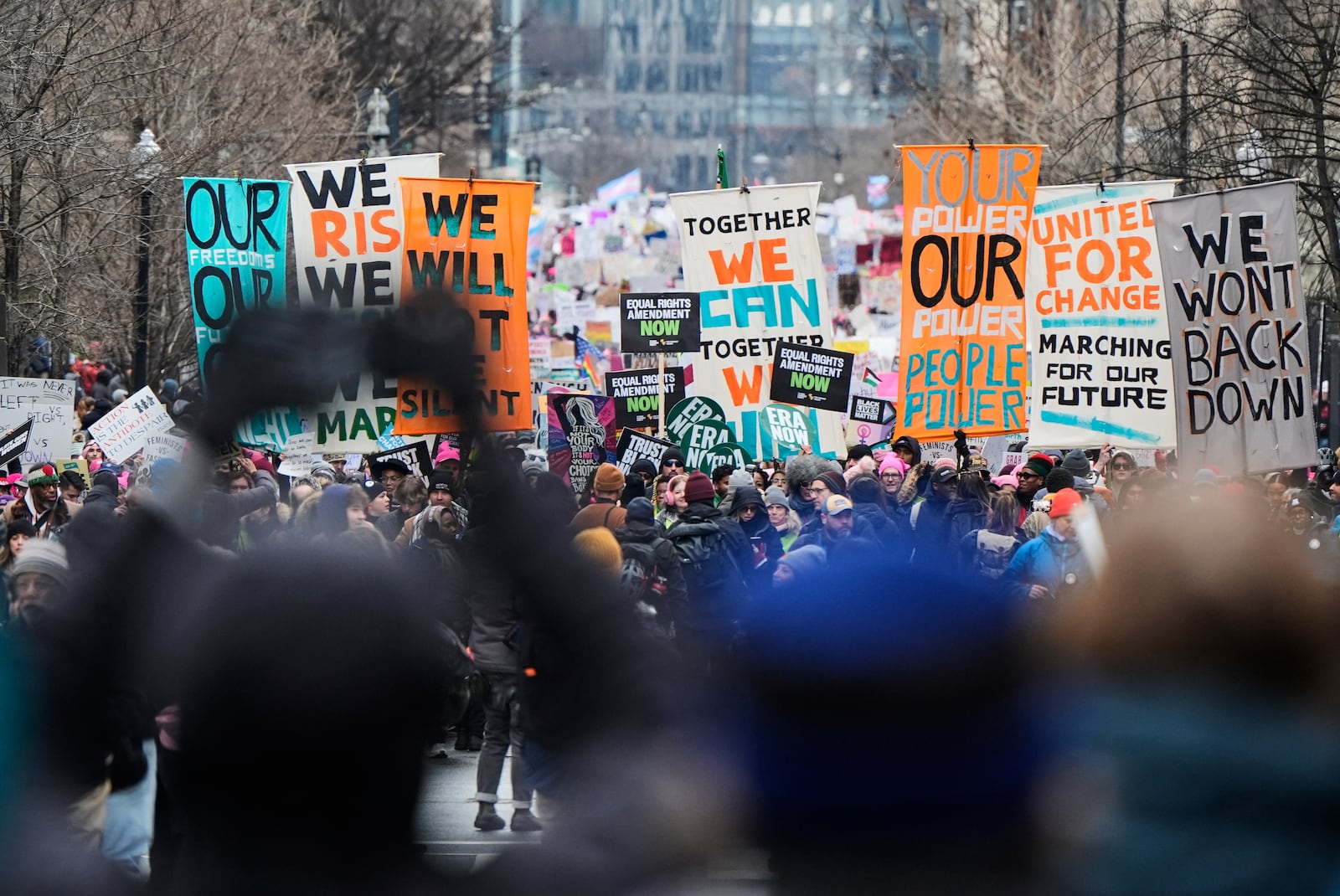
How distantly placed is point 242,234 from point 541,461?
8.83ft

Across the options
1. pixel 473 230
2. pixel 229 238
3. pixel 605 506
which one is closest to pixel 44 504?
pixel 229 238

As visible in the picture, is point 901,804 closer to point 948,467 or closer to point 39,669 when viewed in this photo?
point 39,669

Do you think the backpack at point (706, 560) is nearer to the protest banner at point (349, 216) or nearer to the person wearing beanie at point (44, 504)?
the person wearing beanie at point (44, 504)

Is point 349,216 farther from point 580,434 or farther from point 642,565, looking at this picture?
point 642,565

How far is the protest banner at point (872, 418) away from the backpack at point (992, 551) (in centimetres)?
625

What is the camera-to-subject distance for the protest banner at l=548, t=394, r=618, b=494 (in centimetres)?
1491

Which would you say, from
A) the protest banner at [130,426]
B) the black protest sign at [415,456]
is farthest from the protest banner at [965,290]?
the protest banner at [130,426]

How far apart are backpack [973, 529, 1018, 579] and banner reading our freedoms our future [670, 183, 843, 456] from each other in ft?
15.2

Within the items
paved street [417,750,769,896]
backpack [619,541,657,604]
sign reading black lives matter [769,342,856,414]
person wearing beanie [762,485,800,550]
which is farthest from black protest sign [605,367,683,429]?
backpack [619,541,657,604]

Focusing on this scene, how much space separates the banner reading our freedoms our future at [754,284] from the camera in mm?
15008

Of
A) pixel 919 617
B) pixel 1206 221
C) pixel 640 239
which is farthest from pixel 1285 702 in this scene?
pixel 640 239

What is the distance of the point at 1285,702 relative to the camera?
9.66 feet

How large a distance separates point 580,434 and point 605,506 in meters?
5.62

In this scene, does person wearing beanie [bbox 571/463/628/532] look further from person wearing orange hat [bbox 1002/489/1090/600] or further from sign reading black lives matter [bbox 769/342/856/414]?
sign reading black lives matter [bbox 769/342/856/414]
